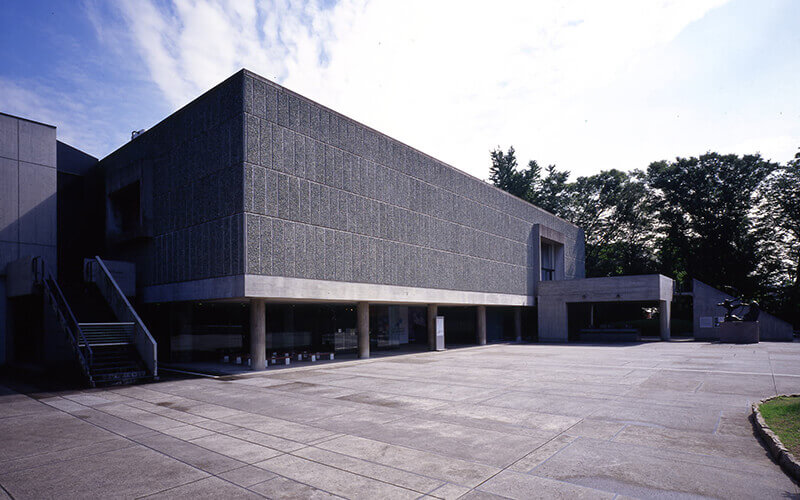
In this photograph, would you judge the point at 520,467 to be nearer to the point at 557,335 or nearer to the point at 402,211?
the point at 402,211

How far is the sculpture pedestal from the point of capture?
36.3 meters

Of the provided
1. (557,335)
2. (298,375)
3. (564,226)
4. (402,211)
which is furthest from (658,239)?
(298,375)

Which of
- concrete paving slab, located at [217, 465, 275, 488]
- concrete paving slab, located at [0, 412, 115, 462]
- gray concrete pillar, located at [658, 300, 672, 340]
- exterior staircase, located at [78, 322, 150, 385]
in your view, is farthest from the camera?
gray concrete pillar, located at [658, 300, 672, 340]

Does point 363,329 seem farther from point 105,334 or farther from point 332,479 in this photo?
point 332,479

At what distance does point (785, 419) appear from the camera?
9.77m

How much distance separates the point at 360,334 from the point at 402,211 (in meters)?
7.65

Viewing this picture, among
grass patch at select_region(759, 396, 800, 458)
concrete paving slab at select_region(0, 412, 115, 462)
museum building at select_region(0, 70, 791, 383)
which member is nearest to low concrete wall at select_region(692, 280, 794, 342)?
museum building at select_region(0, 70, 791, 383)

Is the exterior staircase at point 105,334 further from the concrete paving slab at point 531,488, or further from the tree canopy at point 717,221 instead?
the tree canopy at point 717,221

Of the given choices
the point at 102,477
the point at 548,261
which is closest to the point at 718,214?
the point at 548,261

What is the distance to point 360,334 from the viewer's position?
2697 centimetres

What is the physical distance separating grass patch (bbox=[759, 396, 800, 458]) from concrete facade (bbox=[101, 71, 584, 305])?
16.7m

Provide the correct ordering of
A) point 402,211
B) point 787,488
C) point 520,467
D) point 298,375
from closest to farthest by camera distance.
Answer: point 787,488, point 520,467, point 298,375, point 402,211

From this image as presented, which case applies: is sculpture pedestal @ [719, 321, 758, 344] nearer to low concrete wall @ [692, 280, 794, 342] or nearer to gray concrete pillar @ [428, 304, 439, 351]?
low concrete wall @ [692, 280, 794, 342]

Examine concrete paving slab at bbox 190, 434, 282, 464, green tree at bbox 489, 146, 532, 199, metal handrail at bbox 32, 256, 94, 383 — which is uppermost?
green tree at bbox 489, 146, 532, 199
